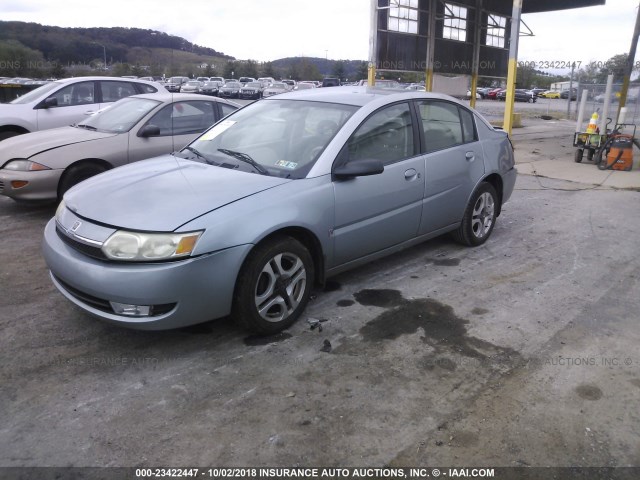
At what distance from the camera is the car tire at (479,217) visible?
17.5ft

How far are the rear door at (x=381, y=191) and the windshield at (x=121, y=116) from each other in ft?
12.0

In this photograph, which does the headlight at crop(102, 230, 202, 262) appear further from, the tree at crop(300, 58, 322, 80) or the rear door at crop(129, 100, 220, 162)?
the tree at crop(300, 58, 322, 80)

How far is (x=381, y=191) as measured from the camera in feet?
13.6

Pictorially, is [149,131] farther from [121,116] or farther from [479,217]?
[479,217]

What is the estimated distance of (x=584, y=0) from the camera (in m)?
15.7

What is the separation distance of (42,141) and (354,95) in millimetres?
3994

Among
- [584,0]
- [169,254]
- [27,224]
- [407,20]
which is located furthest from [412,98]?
[584,0]

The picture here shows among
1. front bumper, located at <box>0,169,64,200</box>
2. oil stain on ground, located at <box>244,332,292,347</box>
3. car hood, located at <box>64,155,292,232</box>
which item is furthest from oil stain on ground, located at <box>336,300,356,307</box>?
front bumper, located at <box>0,169,64,200</box>

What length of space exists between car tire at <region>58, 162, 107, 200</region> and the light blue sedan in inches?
90.3

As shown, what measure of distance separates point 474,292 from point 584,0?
15058 mm

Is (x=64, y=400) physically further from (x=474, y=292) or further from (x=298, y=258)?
(x=474, y=292)

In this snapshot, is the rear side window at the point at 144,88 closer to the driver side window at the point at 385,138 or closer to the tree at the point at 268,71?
the driver side window at the point at 385,138

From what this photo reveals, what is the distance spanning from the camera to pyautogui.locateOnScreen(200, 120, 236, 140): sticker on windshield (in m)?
4.60

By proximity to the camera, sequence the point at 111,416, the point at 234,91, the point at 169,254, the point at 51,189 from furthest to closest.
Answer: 1. the point at 234,91
2. the point at 51,189
3. the point at 169,254
4. the point at 111,416
